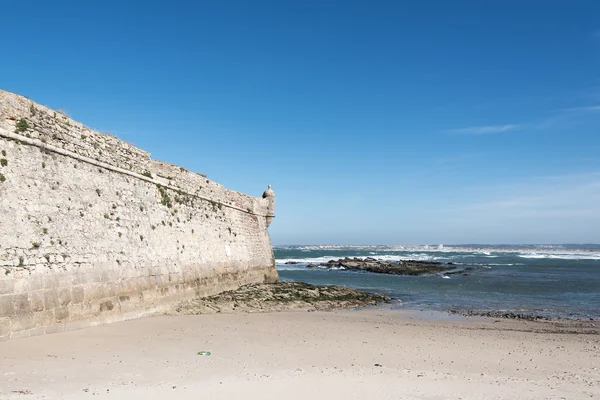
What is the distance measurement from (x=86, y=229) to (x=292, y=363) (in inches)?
233

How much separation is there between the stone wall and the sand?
623 mm

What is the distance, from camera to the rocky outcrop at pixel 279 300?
49.4ft

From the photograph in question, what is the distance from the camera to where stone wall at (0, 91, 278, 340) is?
8.82 m

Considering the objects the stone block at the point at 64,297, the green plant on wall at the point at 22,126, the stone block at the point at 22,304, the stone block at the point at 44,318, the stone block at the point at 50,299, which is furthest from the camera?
the stone block at the point at 64,297

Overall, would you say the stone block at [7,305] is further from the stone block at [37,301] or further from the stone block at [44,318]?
the stone block at [44,318]

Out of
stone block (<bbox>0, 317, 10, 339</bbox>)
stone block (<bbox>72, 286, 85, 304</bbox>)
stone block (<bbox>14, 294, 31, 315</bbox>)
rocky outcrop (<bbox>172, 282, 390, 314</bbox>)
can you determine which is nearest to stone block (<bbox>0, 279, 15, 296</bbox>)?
stone block (<bbox>14, 294, 31, 315</bbox>)

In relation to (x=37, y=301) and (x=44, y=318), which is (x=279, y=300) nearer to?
(x=44, y=318)

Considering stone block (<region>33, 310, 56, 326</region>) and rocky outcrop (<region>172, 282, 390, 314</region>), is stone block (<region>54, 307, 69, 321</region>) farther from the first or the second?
rocky outcrop (<region>172, 282, 390, 314</region>)

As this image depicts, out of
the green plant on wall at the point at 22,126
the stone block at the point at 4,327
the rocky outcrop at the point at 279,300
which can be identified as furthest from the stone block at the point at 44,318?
the rocky outcrop at the point at 279,300

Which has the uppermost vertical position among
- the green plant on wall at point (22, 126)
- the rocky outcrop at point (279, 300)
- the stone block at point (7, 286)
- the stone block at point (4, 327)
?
the green plant on wall at point (22, 126)

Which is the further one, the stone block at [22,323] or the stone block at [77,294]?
the stone block at [77,294]

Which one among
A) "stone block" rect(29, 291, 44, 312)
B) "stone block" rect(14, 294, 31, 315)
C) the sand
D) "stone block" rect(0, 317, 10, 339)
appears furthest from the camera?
"stone block" rect(29, 291, 44, 312)

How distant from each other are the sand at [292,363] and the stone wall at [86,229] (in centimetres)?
62

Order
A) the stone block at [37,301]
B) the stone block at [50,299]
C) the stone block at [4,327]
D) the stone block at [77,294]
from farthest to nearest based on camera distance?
1. the stone block at [77,294]
2. the stone block at [50,299]
3. the stone block at [37,301]
4. the stone block at [4,327]
